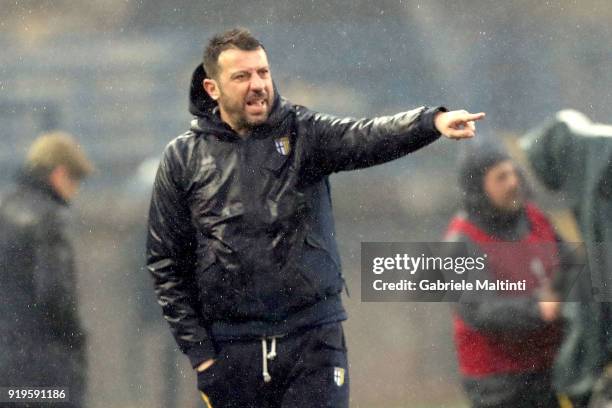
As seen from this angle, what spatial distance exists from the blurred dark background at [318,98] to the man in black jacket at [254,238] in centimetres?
56

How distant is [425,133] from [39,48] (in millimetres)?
1745

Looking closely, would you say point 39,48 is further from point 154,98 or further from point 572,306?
point 572,306

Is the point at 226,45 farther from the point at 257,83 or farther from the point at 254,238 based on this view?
the point at 254,238

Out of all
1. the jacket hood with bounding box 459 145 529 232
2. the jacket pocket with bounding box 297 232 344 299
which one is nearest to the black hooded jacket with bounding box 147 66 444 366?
the jacket pocket with bounding box 297 232 344 299

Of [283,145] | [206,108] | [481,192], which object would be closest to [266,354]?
[283,145]

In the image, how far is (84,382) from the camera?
5.42 meters

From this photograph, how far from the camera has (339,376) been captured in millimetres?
4621

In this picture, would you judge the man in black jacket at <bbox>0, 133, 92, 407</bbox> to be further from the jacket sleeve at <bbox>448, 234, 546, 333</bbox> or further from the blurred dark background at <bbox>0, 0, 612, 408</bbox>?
the jacket sleeve at <bbox>448, 234, 546, 333</bbox>

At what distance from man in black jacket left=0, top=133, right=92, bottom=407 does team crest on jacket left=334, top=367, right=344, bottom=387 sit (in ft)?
3.99

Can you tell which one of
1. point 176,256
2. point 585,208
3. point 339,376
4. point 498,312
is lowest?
point 339,376

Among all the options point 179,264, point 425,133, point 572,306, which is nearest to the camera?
point 425,133

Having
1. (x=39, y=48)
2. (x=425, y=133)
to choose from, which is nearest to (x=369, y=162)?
(x=425, y=133)

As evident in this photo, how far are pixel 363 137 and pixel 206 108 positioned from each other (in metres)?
0.59

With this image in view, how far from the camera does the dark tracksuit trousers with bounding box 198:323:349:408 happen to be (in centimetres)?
457
